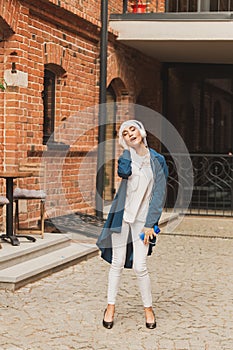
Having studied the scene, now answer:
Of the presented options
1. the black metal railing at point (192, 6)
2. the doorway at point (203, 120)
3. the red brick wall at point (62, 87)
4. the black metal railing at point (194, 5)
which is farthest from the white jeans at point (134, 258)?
the black metal railing at point (192, 6)

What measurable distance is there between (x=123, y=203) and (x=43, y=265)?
2.08 metres

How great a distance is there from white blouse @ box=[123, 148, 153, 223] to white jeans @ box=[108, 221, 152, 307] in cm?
8

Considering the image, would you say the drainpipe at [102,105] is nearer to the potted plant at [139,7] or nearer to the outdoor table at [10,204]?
the potted plant at [139,7]

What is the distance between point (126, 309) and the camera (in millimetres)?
5770

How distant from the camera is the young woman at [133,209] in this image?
510 cm

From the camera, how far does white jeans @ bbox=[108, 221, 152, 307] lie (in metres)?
5.12

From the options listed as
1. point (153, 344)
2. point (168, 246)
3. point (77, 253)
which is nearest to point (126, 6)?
point (168, 246)

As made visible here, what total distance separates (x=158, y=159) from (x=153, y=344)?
136 centimetres

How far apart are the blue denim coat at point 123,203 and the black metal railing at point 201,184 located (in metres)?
7.94

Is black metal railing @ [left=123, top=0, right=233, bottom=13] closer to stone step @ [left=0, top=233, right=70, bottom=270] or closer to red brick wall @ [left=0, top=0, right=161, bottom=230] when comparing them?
red brick wall @ [left=0, top=0, right=161, bottom=230]

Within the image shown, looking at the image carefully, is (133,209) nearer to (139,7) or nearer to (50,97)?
(50,97)

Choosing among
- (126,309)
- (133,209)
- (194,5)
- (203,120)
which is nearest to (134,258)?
(133,209)

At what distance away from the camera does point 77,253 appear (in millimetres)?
7781

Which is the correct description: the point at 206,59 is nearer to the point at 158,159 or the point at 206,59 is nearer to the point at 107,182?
the point at 107,182
